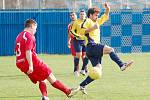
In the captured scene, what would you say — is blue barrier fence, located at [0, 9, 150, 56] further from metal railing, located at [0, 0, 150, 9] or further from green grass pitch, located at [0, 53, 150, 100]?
green grass pitch, located at [0, 53, 150, 100]

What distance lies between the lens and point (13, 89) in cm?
1390

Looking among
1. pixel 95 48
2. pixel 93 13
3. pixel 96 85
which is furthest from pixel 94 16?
pixel 96 85

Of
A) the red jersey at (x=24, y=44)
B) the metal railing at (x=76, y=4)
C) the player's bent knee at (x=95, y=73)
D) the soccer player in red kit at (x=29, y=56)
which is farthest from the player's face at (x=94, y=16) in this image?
the metal railing at (x=76, y=4)

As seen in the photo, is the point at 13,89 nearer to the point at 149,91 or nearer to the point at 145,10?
the point at 149,91

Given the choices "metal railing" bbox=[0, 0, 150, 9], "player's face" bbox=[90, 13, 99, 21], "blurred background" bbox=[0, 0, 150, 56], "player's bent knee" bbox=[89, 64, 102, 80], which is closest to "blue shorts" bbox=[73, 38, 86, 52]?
"player's face" bbox=[90, 13, 99, 21]

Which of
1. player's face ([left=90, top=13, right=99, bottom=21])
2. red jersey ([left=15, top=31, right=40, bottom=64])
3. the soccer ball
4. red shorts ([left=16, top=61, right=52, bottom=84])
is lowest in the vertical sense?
the soccer ball

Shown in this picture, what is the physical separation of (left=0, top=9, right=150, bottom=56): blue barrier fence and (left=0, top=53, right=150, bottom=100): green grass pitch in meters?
6.65

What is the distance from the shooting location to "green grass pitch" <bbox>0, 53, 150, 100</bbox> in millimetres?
12443

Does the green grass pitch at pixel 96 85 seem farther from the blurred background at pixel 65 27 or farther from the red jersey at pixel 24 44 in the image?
the blurred background at pixel 65 27

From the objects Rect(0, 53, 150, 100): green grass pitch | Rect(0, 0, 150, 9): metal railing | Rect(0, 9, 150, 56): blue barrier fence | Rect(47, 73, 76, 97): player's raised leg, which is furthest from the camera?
Rect(0, 0, 150, 9): metal railing

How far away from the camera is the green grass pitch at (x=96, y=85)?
1244 centimetres

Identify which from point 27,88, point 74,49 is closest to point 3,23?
point 74,49

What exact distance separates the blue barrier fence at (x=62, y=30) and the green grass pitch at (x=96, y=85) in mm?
6653

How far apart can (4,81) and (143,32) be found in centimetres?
1415
